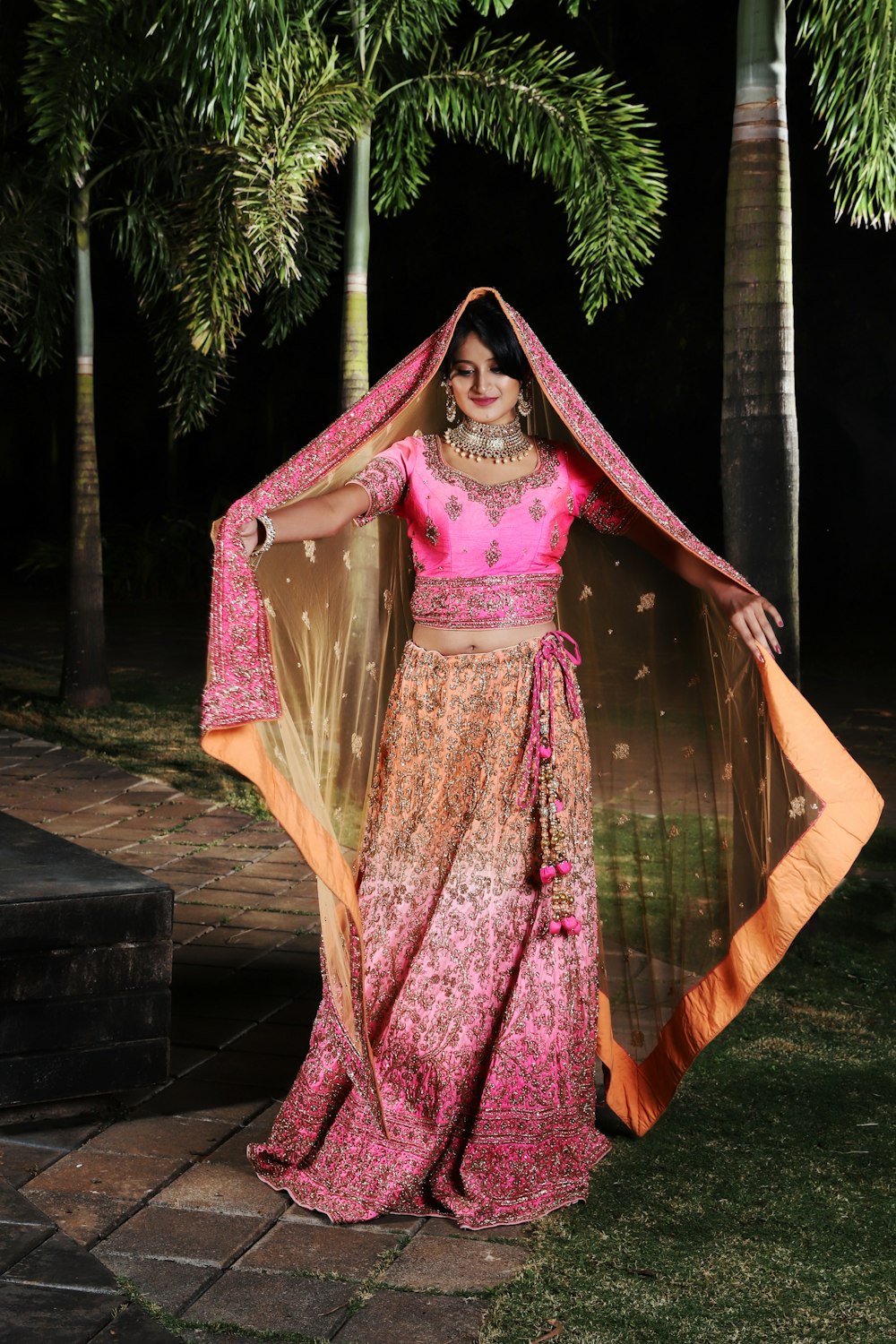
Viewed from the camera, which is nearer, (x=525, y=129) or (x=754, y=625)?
(x=754, y=625)

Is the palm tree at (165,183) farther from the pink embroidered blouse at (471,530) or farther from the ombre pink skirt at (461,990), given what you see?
the ombre pink skirt at (461,990)

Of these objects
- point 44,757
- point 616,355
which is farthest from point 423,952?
point 616,355

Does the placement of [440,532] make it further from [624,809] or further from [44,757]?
[44,757]

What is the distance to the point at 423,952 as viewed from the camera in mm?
3449

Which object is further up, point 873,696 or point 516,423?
point 516,423

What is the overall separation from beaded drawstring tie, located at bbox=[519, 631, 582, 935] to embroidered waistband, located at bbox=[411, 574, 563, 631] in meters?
0.09

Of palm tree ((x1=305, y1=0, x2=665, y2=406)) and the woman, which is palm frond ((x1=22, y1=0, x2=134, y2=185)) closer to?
palm tree ((x1=305, y1=0, x2=665, y2=406))

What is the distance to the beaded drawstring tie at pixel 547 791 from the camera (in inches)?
134

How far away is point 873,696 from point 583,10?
813 centimetres

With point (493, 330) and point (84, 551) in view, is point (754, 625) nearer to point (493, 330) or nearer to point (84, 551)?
point (493, 330)

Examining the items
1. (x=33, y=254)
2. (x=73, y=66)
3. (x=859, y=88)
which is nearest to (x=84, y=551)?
(x=33, y=254)

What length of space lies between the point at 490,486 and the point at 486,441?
0.33ft

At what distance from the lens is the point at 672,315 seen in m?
16.3

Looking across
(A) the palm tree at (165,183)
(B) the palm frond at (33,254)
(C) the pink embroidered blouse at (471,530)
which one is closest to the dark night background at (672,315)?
(B) the palm frond at (33,254)
